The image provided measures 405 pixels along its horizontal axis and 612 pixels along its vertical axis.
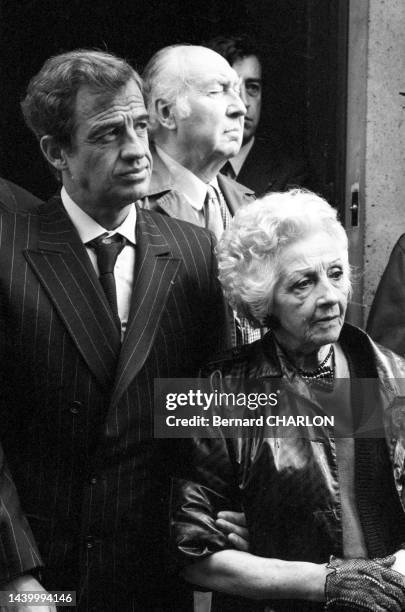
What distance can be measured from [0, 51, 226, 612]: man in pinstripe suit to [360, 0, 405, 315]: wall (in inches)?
Answer: 48.8

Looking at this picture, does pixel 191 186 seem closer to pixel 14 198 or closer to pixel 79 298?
pixel 14 198

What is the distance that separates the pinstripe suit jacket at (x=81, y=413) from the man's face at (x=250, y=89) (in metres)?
1.66

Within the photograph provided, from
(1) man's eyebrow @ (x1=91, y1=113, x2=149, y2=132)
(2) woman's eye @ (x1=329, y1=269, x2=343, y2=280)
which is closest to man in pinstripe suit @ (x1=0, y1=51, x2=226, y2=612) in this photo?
(1) man's eyebrow @ (x1=91, y1=113, x2=149, y2=132)

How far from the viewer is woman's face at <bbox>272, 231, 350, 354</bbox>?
Answer: 2359mm

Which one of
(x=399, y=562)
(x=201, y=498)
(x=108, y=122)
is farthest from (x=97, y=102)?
(x=399, y=562)

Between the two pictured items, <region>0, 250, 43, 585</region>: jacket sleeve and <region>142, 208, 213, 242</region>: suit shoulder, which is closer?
<region>0, 250, 43, 585</region>: jacket sleeve

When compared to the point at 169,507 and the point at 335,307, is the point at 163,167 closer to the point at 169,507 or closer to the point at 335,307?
the point at 335,307

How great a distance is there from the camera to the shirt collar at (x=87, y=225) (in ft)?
8.39

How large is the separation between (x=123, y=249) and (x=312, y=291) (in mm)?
548

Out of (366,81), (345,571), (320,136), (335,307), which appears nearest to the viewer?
(345,571)

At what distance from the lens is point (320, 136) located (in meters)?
3.94

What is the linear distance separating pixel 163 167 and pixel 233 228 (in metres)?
0.85

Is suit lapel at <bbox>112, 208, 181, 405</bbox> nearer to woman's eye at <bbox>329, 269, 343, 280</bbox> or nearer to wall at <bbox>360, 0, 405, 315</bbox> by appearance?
woman's eye at <bbox>329, 269, 343, 280</bbox>

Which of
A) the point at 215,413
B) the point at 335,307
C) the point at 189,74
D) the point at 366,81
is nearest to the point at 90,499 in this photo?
the point at 215,413
